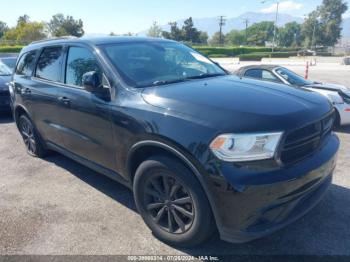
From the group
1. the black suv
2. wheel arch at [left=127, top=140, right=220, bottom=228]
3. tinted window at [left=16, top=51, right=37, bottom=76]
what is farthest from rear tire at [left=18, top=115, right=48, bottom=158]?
wheel arch at [left=127, top=140, right=220, bottom=228]

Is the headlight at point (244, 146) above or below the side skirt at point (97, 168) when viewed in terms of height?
above

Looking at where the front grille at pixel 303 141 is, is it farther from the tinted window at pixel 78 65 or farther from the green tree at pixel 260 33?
the green tree at pixel 260 33

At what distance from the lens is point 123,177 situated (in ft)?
11.5

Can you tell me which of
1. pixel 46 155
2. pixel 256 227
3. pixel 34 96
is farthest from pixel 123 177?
pixel 46 155

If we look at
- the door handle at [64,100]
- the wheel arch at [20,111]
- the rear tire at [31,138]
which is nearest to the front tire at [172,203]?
the door handle at [64,100]

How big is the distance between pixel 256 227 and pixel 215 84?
4.87ft

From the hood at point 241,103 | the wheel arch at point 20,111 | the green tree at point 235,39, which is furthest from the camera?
the green tree at point 235,39

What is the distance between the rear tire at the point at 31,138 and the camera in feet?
17.4

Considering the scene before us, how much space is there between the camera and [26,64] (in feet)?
17.3

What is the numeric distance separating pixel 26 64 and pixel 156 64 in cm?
262

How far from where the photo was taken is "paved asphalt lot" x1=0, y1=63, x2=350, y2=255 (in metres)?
3.08

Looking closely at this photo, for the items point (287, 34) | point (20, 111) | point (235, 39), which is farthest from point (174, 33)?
point (20, 111)

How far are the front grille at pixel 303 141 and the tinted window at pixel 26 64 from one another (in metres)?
3.96

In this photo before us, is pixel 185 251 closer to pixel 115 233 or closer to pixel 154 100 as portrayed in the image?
pixel 115 233
